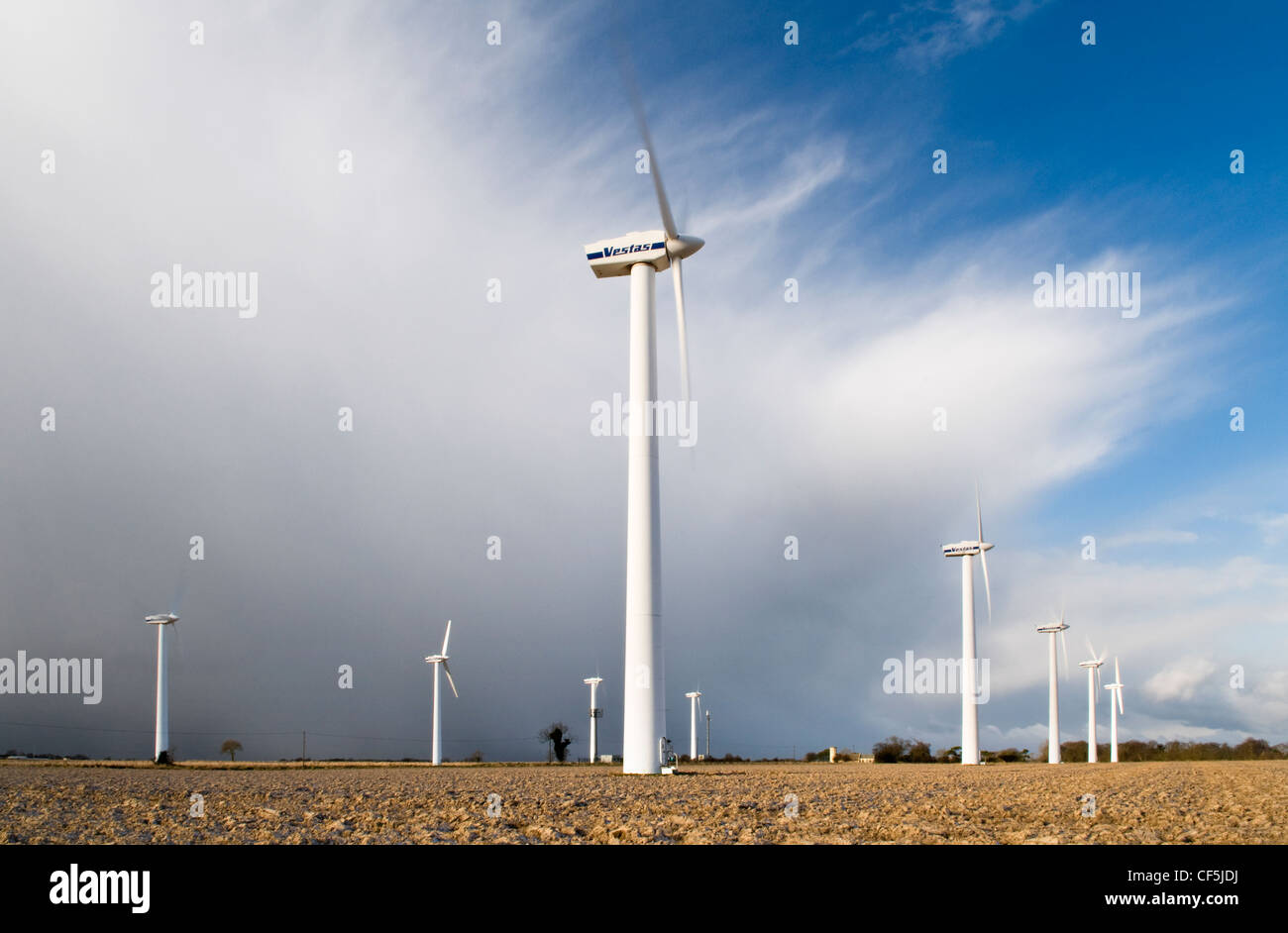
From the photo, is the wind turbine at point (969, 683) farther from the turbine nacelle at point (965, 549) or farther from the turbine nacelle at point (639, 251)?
the turbine nacelle at point (639, 251)

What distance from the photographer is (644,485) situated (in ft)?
135

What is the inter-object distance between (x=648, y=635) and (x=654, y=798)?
11.5 metres

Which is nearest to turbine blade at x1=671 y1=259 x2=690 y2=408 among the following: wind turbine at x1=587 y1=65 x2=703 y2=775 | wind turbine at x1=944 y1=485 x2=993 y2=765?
wind turbine at x1=587 y1=65 x2=703 y2=775

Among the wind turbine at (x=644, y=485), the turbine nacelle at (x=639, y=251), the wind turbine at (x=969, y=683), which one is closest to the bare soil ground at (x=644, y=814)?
the wind turbine at (x=644, y=485)

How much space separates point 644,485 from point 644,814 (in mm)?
19290

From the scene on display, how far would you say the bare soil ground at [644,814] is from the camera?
61.3 feet

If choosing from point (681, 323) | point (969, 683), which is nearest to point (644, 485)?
point (681, 323)

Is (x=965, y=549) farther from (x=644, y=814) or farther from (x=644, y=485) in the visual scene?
(x=644, y=814)
